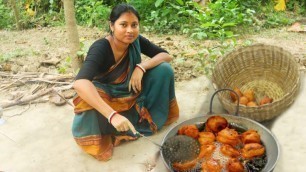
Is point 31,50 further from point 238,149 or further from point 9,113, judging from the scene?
point 238,149

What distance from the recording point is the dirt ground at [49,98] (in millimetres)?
2971

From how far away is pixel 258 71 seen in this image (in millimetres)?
3764

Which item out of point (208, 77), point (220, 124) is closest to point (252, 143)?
point (220, 124)

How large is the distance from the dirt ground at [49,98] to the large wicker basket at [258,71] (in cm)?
30

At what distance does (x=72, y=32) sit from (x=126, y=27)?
174 centimetres

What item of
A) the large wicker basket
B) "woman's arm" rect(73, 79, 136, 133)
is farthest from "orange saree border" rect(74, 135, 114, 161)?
the large wicker basket

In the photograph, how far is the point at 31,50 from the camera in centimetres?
529

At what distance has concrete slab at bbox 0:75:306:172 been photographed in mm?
2859

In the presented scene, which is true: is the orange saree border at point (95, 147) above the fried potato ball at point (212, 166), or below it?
below

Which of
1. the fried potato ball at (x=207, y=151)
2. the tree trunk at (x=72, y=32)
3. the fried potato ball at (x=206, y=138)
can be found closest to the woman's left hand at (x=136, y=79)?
the fried potato ball at (x=206, y=138)

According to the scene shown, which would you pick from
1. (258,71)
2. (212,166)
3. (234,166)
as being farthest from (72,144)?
(258,71)

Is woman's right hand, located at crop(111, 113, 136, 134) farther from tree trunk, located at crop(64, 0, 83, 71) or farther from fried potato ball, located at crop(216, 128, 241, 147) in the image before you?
tree trunk, located at crop(64, 0, 83, 71)

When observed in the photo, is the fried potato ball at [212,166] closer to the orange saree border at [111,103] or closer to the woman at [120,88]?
the woman at [120,88]

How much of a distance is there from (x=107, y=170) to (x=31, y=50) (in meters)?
3.11
